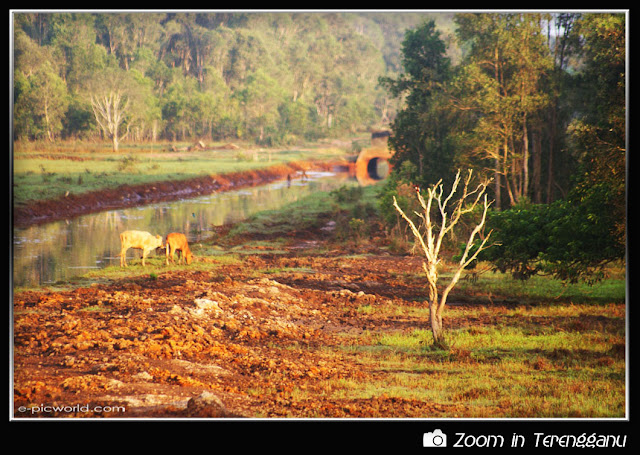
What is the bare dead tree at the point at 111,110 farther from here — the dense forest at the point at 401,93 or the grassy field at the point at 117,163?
the grassy field at the point at 117,163

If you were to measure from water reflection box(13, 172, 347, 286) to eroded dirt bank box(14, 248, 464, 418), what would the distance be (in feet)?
4.30

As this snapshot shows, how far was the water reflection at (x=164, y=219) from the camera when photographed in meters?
12.3

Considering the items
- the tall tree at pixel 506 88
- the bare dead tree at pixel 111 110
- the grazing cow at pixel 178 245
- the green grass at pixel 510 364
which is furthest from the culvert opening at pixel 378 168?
the bare dead tree at pixel 111 110

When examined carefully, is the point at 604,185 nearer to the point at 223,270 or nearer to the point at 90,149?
the point at 223,270

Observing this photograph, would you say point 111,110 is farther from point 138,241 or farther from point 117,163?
point 138,241

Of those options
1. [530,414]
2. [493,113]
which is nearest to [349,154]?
[493,113]

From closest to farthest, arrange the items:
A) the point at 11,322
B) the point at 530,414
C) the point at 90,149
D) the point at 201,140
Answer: the point at 530,414 → the point at 11,322 → the point at 90,149 → the point at 201,140

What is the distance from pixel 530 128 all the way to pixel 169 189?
7.09 meters

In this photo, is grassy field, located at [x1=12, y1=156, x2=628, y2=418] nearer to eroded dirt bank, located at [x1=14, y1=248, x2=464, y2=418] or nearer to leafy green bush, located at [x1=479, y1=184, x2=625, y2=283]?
eroded dirt bank, located at [x1=14, y1=248, x2=464, y2=418]

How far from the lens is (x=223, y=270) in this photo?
12367mm

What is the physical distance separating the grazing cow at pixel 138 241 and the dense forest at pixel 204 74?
70.7 inches

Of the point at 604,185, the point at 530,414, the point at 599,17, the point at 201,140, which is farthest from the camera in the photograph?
the point at 201,140

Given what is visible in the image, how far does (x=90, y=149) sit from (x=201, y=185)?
268cm
